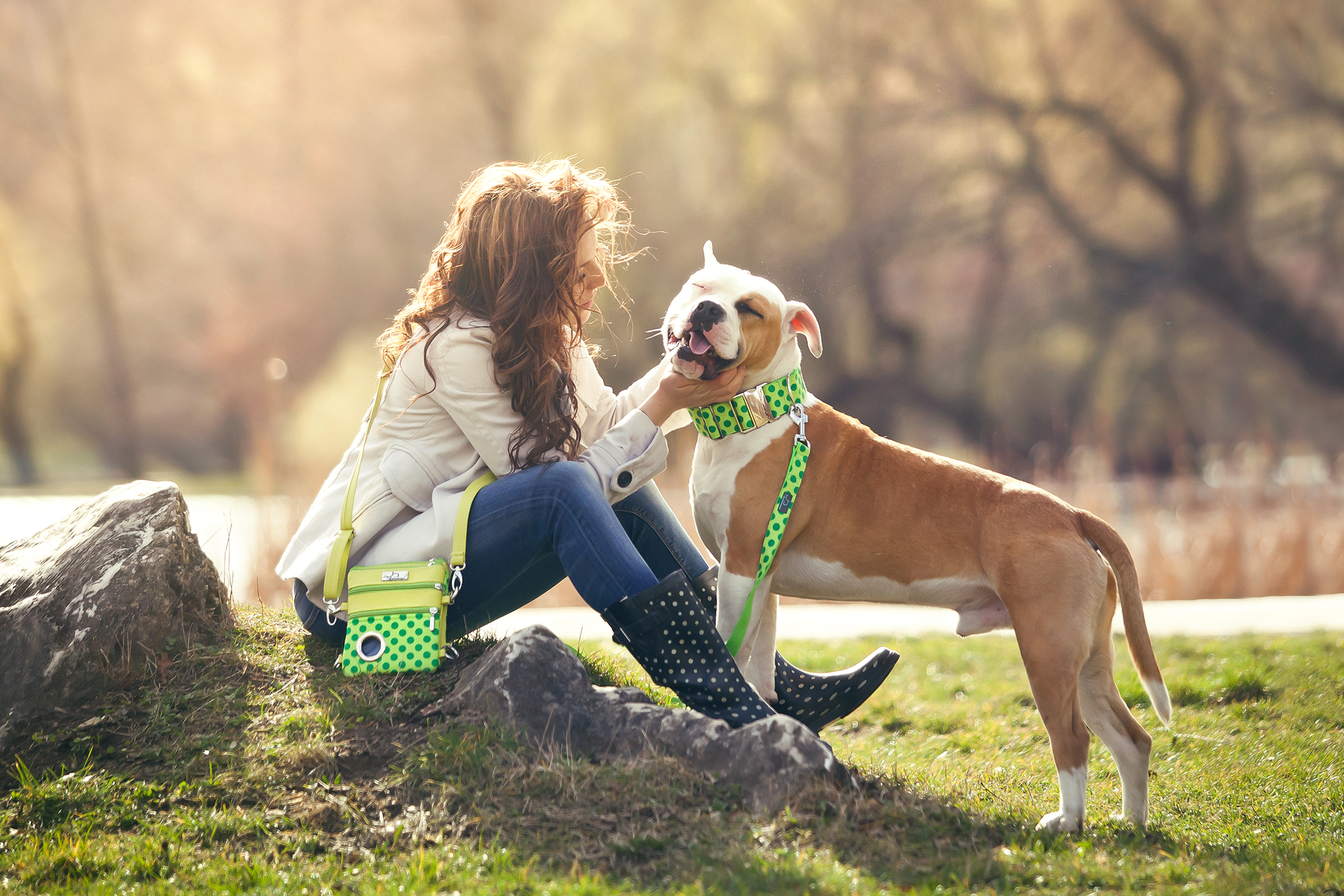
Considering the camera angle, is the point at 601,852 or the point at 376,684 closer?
the point at 601,852

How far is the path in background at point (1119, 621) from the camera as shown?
651cm

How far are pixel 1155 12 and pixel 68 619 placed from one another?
16942mm

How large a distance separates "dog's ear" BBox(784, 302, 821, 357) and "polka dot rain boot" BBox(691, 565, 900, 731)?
34.0 inches

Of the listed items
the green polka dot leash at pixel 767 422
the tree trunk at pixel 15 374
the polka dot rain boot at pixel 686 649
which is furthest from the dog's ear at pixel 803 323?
the tree trunk at pixel 15 374

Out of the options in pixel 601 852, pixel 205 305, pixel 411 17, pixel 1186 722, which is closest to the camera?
pixel 601 852

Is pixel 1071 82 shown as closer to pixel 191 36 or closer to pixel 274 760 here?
pixel 191 36

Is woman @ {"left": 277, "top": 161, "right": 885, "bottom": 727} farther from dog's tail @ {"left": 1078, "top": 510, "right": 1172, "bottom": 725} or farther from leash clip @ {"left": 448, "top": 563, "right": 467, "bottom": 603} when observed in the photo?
dog's tail @ {"left": 1078, "top": 510, "right": 1172, "bottom": 725}

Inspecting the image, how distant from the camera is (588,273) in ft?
12.4

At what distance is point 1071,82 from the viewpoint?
16.6 meters

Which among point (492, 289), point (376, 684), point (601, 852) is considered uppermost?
point (492, 289)

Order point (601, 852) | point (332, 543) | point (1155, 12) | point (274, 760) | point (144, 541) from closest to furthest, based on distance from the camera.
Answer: point (601, 852)
point (274, 760)
point (332, 543)
point (144, 541)
point (1155, 12)

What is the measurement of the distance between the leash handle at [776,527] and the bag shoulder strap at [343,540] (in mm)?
1293

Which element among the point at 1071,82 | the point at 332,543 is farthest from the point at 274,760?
the point at 1071,82

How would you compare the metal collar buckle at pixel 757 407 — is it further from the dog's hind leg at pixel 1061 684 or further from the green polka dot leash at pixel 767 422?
the dog's hind leg at pixel 1061 684
